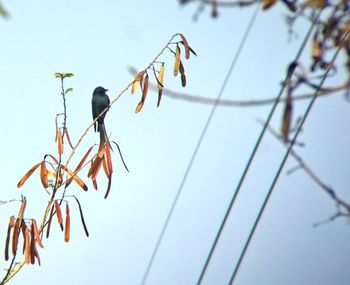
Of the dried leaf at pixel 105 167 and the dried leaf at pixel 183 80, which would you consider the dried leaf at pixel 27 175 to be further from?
the dried leaf at pixel 183 80

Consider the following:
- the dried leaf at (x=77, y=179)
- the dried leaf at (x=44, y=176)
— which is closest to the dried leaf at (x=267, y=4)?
the dried leaf at (x=77, y=179)

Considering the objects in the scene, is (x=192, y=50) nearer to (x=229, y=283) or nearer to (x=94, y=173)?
(x=94, y=173)

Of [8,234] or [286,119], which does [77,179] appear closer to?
[8,234]

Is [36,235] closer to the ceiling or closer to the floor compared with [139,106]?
closer to the floor

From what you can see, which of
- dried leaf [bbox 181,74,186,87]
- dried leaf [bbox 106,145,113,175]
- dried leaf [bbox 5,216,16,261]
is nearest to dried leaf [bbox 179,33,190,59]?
dried leaf [bbox 181,74,186,87]

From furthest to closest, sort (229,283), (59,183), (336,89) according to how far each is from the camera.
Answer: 1. (59,183)
2. (229,283)
3. (336,89)

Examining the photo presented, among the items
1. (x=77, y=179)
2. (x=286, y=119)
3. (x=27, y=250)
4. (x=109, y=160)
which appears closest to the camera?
(x=286, y=119)

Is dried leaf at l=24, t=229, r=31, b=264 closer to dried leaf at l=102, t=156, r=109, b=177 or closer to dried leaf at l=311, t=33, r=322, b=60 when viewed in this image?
dried leaf at l=102, t=156, r=109, b=177

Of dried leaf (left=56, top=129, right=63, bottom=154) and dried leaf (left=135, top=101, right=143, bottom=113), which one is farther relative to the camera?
dried leaf (left=135, top=101, right=143, bottom=113)

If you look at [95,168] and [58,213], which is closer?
[58,213]

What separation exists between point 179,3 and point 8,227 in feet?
4.48

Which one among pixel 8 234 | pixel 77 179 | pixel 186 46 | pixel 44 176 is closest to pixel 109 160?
pixel 77 179

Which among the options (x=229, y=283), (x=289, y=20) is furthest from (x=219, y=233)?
(x=289, y=20)

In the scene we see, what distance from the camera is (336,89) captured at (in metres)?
0.99
